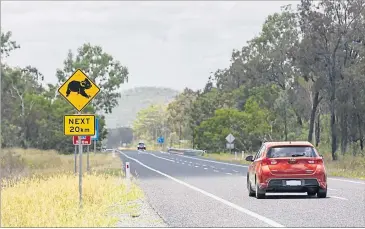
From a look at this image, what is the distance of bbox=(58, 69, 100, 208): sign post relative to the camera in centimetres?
1859

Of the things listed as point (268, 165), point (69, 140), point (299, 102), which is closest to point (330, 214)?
point (268, 165)

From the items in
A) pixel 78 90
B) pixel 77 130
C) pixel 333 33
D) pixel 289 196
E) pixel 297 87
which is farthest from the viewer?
pixel 297 87

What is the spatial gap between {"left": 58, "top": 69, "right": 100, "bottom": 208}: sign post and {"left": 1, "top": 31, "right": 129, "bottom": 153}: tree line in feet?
232

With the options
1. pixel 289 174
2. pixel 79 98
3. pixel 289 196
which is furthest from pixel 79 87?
pixel 289 196

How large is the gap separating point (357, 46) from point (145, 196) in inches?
1705

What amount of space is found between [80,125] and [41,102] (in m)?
100

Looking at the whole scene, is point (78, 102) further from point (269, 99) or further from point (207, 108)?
point (207, 108)

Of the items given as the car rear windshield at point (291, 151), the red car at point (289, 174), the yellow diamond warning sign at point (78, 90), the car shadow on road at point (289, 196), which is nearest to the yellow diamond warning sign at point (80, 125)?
the yellow diamond warning sign at point (78, 90)

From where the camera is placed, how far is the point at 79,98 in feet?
62.8

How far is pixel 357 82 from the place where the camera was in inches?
2520

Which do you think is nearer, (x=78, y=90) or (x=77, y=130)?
(x=77, y=130)

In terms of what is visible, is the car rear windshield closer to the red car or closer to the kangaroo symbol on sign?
the red car

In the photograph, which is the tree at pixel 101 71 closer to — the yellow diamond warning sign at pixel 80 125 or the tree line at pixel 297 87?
the tree line at pixel 297 87

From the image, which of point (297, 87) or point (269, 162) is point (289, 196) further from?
point (297, 87)
